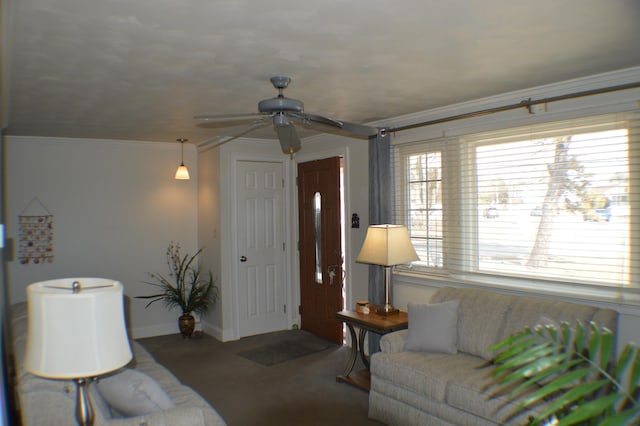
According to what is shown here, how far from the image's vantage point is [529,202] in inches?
140

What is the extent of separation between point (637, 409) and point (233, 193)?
524 centimetres

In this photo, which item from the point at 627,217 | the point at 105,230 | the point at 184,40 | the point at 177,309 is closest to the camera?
the point at 184,40

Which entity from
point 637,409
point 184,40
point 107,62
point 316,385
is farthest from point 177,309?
point 637,409

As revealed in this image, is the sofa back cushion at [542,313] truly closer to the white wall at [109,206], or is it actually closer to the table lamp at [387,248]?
the table lamp at [387,248]

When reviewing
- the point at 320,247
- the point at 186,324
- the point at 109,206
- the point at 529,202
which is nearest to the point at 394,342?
the point at 529,202

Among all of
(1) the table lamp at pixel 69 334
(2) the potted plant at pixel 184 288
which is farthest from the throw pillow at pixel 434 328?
(2) the potted plant at pixel 184 288

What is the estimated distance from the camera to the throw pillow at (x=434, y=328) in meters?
3.46

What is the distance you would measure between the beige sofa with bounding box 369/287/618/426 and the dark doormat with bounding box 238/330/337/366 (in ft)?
5.49

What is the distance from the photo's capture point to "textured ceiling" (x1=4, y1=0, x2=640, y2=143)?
6.88 feet

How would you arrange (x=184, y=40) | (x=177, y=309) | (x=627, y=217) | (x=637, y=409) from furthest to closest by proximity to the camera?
(x=177, y=309) < (x=627, y=217) < (x=184, y=40) < (x=637, y=409)

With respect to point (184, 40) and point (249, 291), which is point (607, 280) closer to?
point (184, 40)

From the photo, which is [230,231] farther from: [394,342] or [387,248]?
[394,342]

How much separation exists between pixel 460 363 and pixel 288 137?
198cm

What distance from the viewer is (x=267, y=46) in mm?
2506
